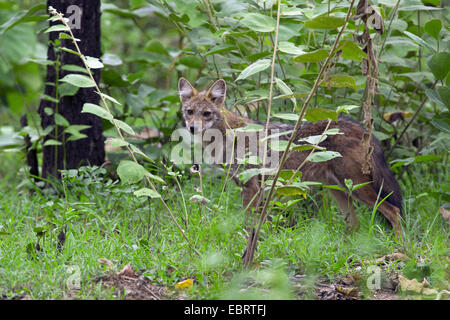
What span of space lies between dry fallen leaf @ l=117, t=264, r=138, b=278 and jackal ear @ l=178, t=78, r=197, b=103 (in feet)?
9.52

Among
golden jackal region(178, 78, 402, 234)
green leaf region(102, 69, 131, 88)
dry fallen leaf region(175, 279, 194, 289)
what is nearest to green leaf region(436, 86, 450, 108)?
golden jackal region(178, 78, 402, 234)

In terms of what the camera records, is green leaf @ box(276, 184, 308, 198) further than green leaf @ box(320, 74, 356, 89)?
Yes

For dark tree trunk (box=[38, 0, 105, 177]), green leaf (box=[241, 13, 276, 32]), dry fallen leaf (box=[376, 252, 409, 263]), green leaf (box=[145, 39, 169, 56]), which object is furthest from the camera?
green leaf (box=[145, 39, 169, 56])

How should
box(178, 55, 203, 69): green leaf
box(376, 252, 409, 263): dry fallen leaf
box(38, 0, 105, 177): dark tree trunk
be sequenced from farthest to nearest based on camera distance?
box(178, 55, 203, 69): green leaf, box(38, 0, 105, 177): dark tree trunk, box(376, 252, 409, 263): dry fallen leaf

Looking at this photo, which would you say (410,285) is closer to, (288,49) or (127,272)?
Result: (288,49)

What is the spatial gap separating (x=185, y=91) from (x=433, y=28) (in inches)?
107

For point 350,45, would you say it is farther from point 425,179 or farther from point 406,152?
point 425,179

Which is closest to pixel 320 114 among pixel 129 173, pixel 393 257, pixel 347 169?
pixel 129 173

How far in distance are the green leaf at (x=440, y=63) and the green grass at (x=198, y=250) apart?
118 centimetres

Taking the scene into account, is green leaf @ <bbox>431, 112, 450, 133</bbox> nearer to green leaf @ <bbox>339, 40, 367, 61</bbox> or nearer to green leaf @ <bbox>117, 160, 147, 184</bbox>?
green leaf @ <bbox>339, 40, 367, 61</bbox>

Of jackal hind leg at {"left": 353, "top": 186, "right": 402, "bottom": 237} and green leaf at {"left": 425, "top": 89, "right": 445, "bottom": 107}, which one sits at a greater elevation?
green leaf at {"left": 425, "top": 89, "right": 445, "bottom": 107}

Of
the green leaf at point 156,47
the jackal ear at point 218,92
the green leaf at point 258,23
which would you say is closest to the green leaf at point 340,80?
the green leaf at point 258,23

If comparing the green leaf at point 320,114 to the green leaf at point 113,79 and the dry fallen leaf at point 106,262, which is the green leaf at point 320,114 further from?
the green leaf at point 113,79

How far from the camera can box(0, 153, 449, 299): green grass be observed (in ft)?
9.47
